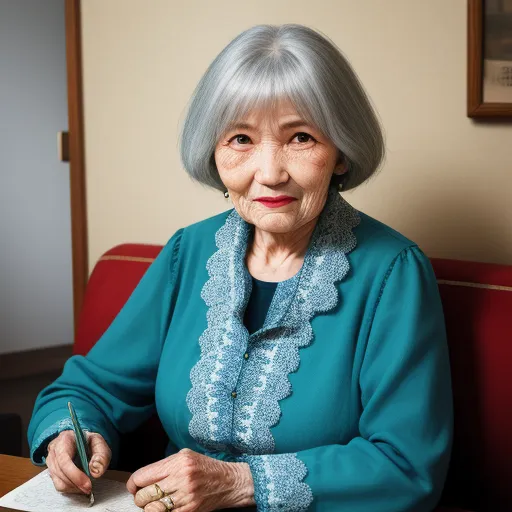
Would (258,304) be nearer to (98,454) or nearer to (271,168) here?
(271,168)

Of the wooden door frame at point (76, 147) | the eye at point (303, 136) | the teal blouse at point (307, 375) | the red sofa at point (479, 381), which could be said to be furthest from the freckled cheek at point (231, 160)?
the wooden door frame at point (76, 147)

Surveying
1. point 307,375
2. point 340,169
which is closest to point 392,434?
point 307,375

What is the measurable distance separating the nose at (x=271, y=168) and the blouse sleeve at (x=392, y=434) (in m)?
0.27

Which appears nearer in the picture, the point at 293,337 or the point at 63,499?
the point at 63,499

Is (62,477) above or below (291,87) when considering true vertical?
below

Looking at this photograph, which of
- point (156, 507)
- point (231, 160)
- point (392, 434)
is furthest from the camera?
point (231, 160)

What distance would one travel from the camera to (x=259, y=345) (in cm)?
141

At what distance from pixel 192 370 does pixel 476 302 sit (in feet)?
1.91

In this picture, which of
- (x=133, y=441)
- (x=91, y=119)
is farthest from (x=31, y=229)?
(x=133, y=441)

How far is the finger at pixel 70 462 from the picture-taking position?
1.25 m

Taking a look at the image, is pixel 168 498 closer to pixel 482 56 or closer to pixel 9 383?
pixel 482 56

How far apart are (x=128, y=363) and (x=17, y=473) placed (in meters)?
0.33

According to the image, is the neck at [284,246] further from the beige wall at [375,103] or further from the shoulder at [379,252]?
the beige wall at [375,103]

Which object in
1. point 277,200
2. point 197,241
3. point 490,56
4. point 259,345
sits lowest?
point 259,345
